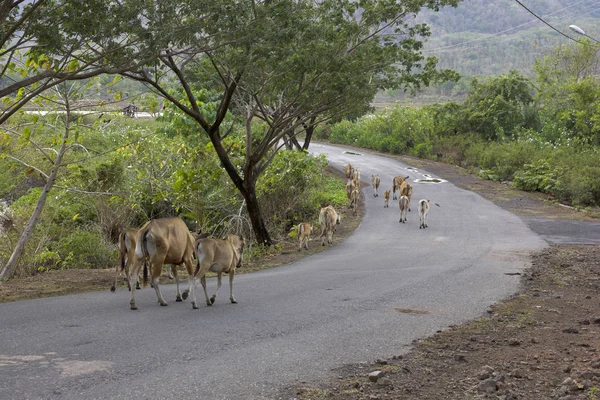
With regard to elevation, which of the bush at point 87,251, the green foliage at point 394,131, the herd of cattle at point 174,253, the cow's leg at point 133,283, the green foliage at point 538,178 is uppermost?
the green foliage at point 394,131

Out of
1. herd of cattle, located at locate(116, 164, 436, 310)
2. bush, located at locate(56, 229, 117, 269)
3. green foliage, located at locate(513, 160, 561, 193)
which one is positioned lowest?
bush, located at locate(56, 229, 117, 269)

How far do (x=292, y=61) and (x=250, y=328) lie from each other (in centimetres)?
860

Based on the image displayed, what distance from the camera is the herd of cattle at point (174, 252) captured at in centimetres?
1144

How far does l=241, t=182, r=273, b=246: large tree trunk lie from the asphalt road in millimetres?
2256

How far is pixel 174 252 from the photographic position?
1177 centimetres

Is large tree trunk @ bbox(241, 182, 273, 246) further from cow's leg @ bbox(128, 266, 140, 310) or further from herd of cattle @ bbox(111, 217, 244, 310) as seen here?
cow's leg @ bbox(128, 266, 140, 310)

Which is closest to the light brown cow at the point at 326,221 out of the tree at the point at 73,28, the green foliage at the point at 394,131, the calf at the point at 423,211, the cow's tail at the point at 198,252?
the calf at the point at 423,211

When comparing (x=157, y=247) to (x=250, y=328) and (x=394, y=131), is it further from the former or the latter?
(x=394, y=131)

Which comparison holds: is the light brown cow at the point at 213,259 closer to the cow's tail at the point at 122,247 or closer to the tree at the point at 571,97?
the cow's tail at the point at 122,247

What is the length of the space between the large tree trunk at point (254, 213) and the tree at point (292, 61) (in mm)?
27

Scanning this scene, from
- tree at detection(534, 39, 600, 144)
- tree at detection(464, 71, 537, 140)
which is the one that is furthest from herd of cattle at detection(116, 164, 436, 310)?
tree at detection(464, 71, 537, 140)

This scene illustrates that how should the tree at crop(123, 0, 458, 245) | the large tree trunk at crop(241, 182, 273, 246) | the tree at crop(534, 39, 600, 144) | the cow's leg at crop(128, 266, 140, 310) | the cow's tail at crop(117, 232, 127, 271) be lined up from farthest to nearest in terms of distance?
the tree at crop(534, 39, 600, 144) < the large tree trunk at crop(241, 182, 273, 246) < the tree at crop(123, 0, 458, 245) < the cow's tail at crop(117, 232, 127, 271) < the cow's leg at crop(128, 266, 140, 310)

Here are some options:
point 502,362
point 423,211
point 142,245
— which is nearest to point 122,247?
point 142,245

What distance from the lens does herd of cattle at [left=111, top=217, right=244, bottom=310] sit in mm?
11438
